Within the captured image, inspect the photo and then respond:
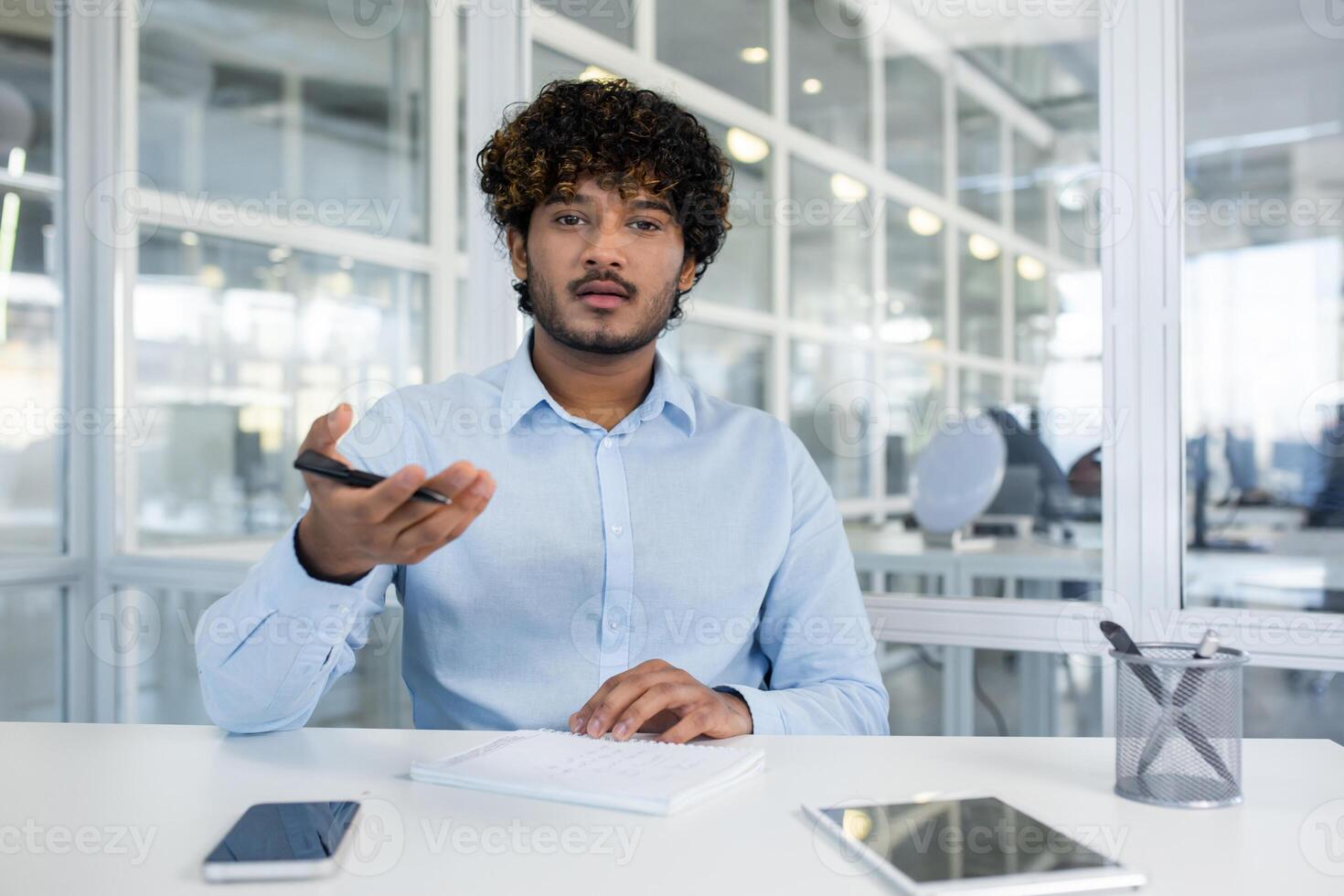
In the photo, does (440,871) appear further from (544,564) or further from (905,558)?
(905,558)

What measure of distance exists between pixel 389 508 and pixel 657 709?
0.38m

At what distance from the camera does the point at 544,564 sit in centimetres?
150

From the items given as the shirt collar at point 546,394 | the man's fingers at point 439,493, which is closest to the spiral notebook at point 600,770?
the man's fingers at point 439,493

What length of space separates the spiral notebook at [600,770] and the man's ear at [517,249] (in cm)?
96

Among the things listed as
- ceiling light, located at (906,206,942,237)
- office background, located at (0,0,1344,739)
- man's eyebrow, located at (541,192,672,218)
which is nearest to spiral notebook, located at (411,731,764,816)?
man's eyebrow, located at (541,192,672,218)

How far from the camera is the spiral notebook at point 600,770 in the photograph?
898 mm

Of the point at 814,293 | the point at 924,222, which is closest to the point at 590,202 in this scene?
the point at 924,222

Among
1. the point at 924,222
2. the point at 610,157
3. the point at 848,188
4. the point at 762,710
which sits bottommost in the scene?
the point at 762,710

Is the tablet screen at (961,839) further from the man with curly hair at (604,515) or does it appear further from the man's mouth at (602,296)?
the man's mouth at (602,296)

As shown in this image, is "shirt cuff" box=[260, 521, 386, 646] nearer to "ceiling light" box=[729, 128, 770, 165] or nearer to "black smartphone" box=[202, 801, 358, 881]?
"black smartphone" box=[202, 801, 358, 881]

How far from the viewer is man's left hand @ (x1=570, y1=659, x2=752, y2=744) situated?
1.12m

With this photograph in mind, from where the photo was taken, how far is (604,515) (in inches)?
59.7

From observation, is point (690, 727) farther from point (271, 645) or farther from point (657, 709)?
point (271, 645)

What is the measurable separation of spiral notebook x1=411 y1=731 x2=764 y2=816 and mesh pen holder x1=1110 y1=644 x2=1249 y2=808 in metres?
0.34
